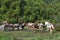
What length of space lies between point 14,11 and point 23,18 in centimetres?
77

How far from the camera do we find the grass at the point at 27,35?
29.6ft

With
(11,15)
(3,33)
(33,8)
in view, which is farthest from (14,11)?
(3,33)

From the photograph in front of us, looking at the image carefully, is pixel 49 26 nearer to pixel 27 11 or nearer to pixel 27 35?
pixel 27 35

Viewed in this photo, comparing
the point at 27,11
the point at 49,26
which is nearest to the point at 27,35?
the point at 49,26

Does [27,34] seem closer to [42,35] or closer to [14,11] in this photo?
[42,35]

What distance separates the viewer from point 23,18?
11.0 meters

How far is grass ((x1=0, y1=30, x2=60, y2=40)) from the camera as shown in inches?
355

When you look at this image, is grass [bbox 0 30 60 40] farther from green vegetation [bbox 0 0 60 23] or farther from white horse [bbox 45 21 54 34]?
green vegetation [bbox 0 0 60 23]

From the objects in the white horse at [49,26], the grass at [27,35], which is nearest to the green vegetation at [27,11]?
the white horse at [49,26]

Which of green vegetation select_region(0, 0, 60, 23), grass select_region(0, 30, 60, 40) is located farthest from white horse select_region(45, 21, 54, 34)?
green vegetation select_region(0, 0, 60, 23)

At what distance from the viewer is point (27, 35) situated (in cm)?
959

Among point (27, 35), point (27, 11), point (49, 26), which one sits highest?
point (27, 11)

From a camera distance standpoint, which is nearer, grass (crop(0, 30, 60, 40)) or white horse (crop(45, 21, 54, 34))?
grass (crop(0, 30, 60, 40))

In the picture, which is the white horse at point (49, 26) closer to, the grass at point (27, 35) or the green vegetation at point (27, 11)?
the grass at point (27, 35)
